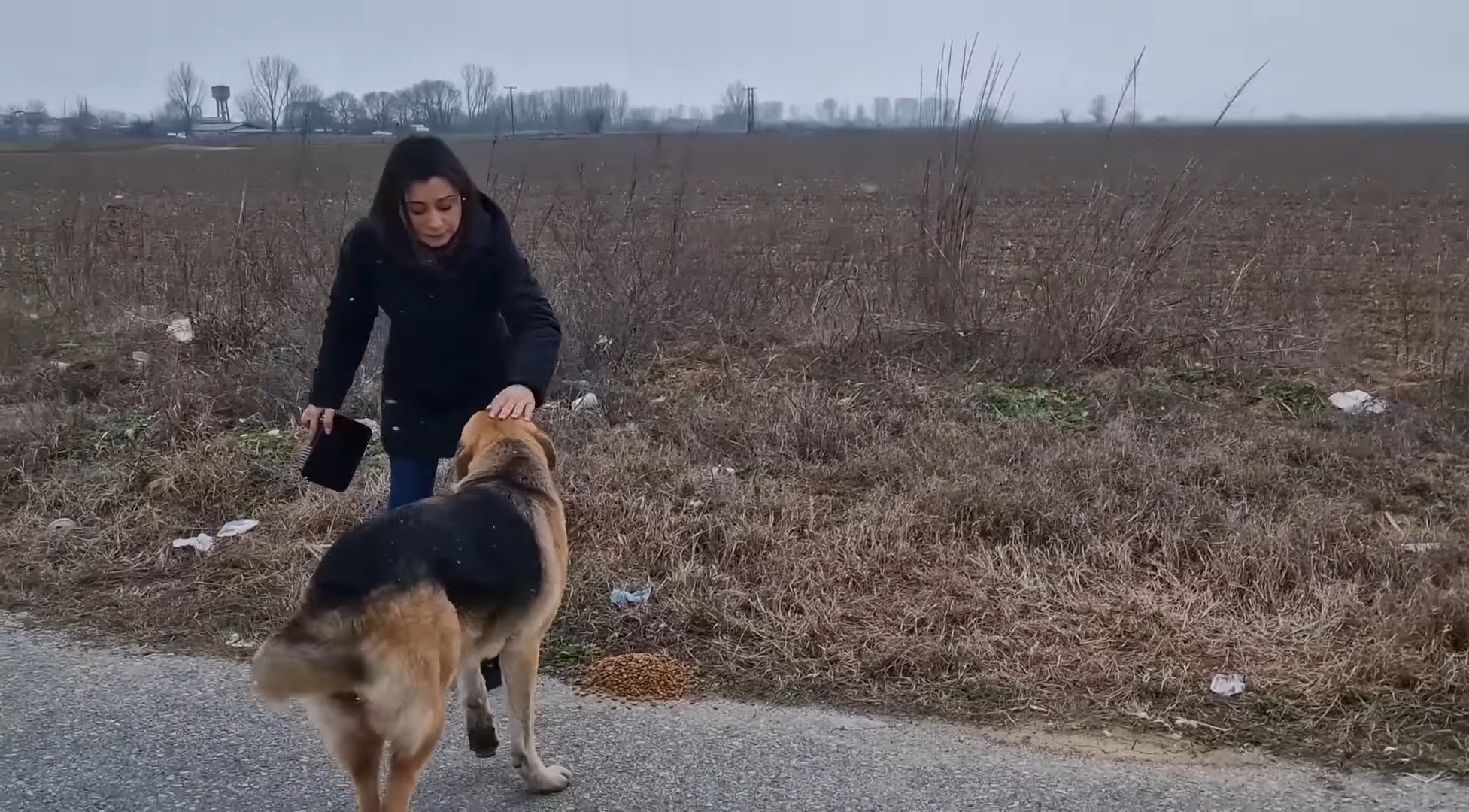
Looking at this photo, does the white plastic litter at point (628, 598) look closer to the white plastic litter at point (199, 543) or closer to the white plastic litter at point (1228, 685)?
the white plastic litter at point (199, 543)

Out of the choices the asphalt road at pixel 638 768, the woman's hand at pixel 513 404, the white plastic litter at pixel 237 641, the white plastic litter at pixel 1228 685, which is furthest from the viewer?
the white plastic litter at pixel 237 641

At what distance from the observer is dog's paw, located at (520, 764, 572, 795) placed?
3266 mm

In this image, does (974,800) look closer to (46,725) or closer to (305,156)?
(46,725)

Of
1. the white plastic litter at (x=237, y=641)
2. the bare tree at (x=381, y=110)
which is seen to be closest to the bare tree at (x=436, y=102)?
the bare tree at (x=381, y=110)

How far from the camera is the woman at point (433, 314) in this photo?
342 centimetres

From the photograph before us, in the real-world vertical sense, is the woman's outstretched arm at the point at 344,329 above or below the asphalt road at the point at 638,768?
above

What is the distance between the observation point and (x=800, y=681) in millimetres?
3945

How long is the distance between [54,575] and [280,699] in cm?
309

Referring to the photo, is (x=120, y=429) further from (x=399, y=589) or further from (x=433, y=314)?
(x=399, y=589)

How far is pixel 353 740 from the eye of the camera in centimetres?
270

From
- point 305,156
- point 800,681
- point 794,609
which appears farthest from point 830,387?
point 305,156

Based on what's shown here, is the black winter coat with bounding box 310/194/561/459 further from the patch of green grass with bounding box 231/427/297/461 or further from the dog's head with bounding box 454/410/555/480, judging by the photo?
the patch of green grass with bounding box 231/427/297/461

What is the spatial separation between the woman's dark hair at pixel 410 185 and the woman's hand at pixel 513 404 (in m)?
0.52

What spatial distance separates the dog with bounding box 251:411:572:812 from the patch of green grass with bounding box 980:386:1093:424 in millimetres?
4098
